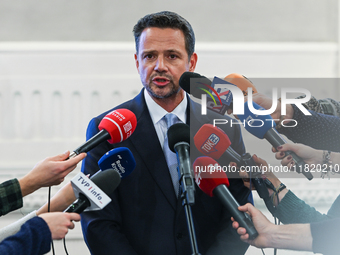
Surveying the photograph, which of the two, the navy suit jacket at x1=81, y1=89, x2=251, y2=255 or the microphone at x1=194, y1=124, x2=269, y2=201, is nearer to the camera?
the microphone at x1=194, y1=124, x2=269, y2=201

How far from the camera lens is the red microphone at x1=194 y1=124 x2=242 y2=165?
1340 mm

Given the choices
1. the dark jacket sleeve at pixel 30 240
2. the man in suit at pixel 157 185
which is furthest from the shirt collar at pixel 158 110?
the dark jacket sleeve at pixel 30 240

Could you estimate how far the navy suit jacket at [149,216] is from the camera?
1451mm

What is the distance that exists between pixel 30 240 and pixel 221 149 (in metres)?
0.73

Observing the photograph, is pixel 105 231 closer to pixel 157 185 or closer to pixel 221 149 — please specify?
pixel 157 185

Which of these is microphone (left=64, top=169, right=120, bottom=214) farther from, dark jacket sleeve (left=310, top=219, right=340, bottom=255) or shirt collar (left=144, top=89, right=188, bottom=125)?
dark jacket sleeve (left=310, top=219, right=340, bottom=255)

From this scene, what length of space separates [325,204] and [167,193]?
8.69 feet

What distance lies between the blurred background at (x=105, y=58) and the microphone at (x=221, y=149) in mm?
2156

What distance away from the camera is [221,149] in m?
1.35

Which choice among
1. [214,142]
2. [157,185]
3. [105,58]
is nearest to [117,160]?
[157,185]

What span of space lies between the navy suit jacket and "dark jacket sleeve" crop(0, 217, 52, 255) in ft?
1.15

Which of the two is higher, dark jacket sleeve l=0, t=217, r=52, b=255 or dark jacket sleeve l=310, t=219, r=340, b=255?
dark jacket sleeve l=0, t=217, r=52, b=255

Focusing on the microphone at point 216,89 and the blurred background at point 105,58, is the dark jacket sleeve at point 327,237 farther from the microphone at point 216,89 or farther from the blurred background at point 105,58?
the blurred background at point 105,58

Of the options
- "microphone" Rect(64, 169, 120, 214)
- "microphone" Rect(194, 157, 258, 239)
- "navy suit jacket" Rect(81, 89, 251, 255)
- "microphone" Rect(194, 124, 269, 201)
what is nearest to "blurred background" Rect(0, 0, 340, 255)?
"navy suit jacket" Rect(81, 89, 251, 255)
